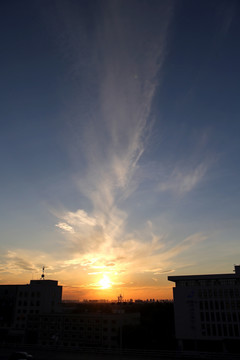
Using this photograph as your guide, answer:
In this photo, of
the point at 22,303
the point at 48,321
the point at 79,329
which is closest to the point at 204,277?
the point at 79,329

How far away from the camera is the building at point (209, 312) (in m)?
61.6

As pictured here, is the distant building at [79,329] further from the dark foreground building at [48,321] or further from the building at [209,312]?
the building at [209,312]

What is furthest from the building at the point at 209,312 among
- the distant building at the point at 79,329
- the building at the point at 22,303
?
the building at the point at 22,303

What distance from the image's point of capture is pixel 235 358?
42.5m

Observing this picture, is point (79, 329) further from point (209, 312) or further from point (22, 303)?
point (209, 312)

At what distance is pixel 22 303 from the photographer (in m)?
93.1

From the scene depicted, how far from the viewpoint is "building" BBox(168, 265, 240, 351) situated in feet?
202

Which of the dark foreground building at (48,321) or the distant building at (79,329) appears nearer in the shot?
the distant building at (79,329)

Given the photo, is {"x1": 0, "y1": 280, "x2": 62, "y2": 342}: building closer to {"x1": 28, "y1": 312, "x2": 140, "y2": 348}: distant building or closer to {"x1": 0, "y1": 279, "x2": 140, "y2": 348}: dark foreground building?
{"x1": 0, "y1": 279, "x2": 140, "y2": 348}: dark foreground building

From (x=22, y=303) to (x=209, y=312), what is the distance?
210 ft

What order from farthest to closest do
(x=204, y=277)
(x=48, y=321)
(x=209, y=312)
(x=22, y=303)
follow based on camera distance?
(x=22, y=303)
(x=48, y=321)
(x=204, y=277)
(x=209, y=312)

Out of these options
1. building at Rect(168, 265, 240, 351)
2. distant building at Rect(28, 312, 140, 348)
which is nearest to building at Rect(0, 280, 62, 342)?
distant building at Rect(28, 312, 140, 348)

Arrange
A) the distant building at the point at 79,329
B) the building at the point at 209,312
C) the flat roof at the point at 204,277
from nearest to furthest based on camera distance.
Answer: the building at the point at 209,312 < the flat roof at the point at 204,277 < the distant building at the point at 79,329

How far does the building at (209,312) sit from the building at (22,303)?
49.7 metres
